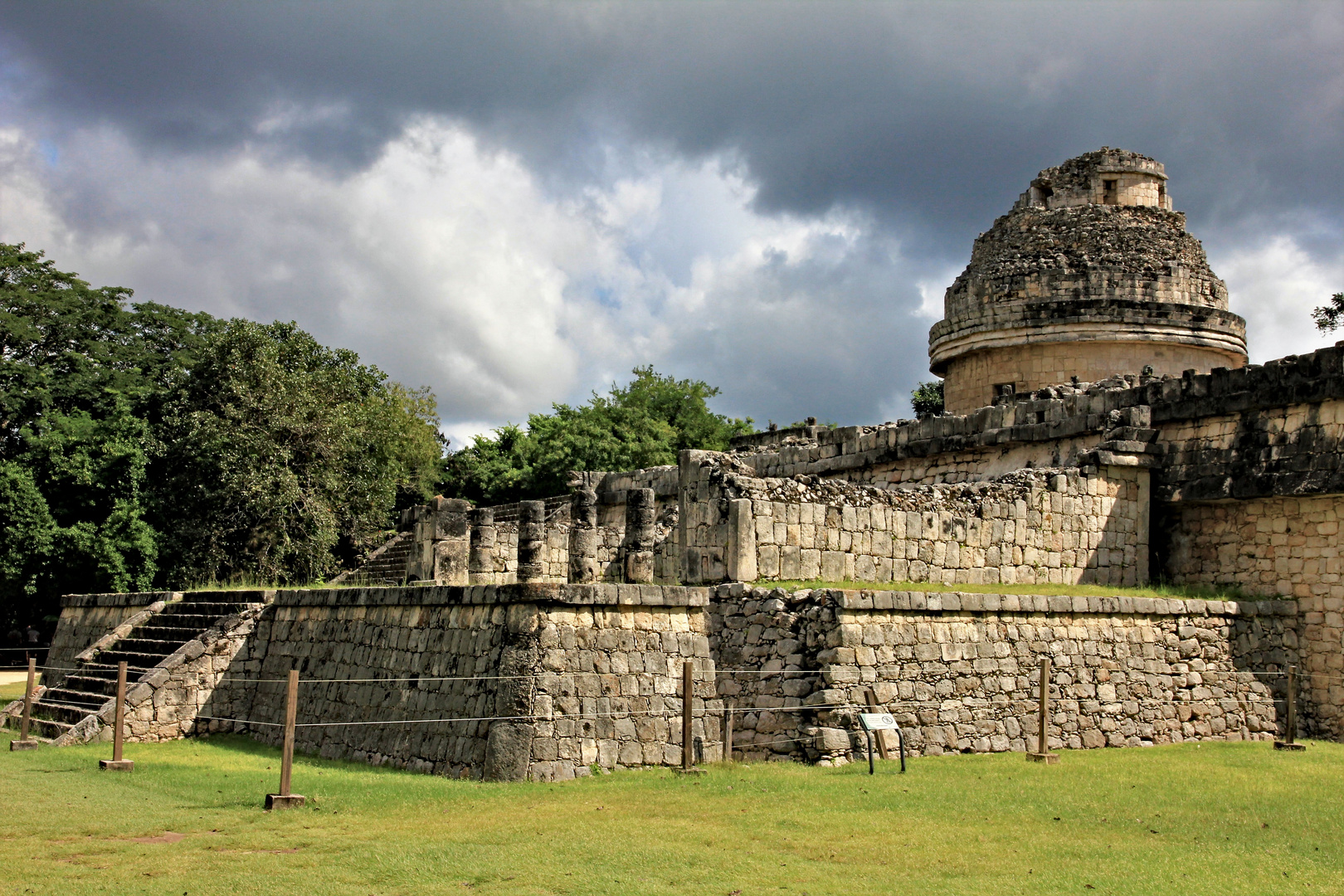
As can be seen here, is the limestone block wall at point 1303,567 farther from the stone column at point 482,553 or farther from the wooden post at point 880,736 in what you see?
the stone column at point 482,553

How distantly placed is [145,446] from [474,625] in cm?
1844

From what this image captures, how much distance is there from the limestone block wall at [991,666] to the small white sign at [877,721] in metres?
0.99

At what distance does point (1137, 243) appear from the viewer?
23094 mm

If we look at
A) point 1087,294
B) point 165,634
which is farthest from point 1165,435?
point 165,634

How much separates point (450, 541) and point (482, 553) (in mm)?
588

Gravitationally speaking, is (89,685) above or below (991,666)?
below

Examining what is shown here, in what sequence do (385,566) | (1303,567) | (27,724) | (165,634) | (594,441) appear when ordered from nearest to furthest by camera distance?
(27,724) < (1303,567) < (165,634) < (385,566) < (594,441)

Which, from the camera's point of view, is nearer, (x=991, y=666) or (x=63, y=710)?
(x=991, y=666)

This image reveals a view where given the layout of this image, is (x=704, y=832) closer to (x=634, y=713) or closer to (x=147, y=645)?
(x=634, y=713)

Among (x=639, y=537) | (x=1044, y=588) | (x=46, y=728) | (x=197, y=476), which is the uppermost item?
(x=197, y=476)

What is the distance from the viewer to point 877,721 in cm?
1120

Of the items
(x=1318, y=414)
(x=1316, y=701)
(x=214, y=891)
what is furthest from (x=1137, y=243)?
(x=214, y=891)

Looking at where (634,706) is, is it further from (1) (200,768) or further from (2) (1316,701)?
(2) (1316,701)

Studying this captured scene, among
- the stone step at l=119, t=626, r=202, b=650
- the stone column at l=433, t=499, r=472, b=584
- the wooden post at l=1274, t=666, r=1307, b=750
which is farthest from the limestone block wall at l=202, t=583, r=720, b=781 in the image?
the wooden post at l=1274, t=666, r=1307, b=750
